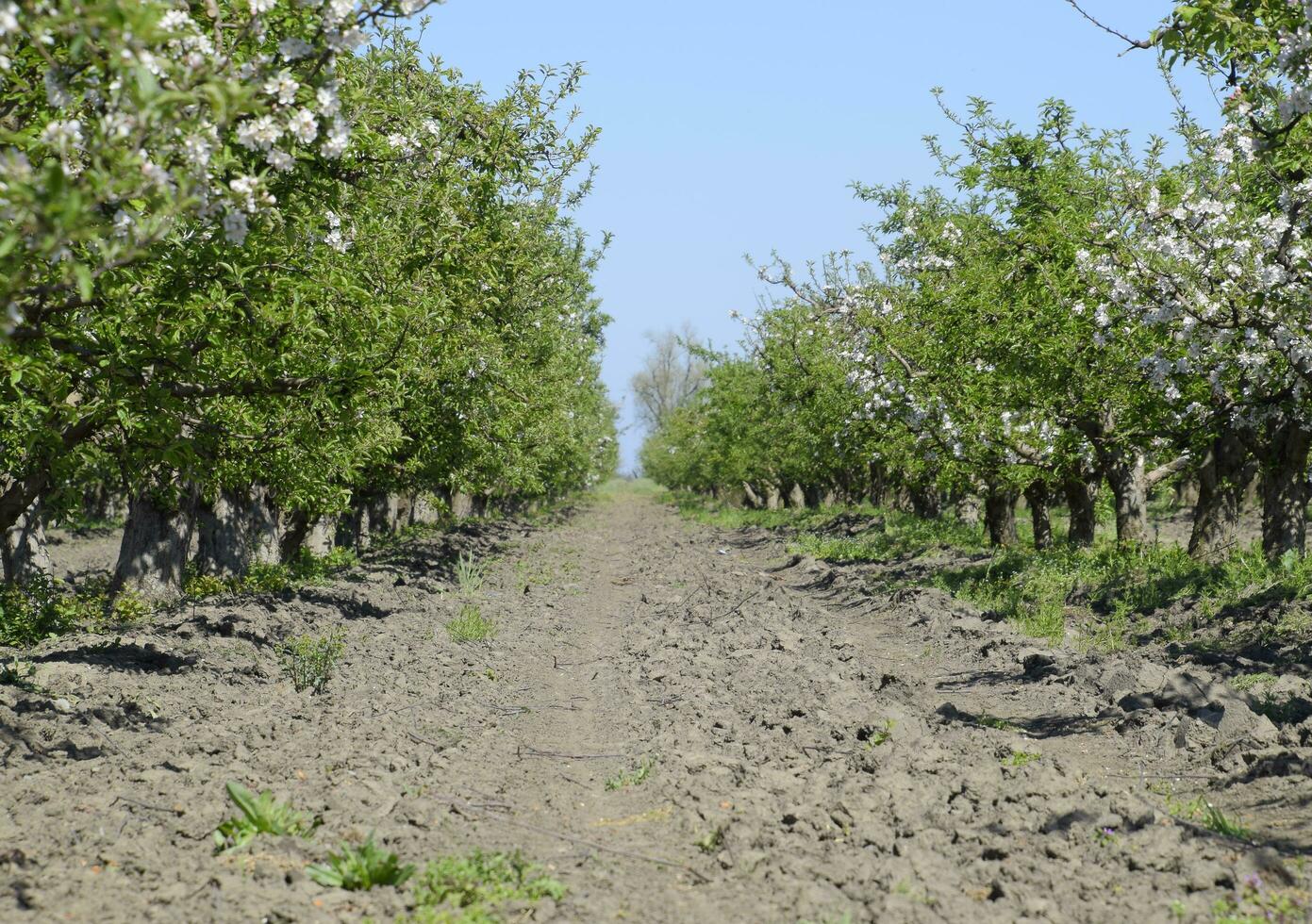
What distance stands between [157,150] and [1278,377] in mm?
10693

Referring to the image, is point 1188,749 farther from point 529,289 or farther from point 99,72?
point 529,289

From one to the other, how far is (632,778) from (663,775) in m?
0.22

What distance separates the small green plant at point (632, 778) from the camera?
7.42m

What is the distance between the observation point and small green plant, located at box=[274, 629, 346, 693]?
9.72 m

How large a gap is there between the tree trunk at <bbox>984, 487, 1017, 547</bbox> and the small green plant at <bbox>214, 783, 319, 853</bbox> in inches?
671

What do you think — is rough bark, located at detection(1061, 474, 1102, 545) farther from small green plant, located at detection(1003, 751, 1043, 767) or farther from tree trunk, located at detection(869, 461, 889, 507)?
tree trunk, located at detection(869, 461, 889, 507)

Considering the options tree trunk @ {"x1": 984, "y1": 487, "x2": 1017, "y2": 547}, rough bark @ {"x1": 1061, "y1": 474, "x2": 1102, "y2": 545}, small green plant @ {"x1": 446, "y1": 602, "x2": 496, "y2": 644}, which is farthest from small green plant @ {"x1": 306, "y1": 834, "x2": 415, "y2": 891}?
tree trunk @ {"x1": 984, "y1": 487, "x2": 1017, "y2": 547}

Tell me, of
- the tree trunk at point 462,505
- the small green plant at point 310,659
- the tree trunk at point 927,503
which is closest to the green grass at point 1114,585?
the small green plant at point 310,659

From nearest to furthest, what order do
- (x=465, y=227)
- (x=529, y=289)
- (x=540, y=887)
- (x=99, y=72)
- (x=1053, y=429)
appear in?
(x=99, y=72), (x=540, y=887), (x=465, y=227), (x=1053, y=429), (x=529, y=289)

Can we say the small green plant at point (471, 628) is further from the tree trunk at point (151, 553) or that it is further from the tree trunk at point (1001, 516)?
the tree trunk at point (1001, 516)

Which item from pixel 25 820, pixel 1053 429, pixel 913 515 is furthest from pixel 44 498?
pixel 913 515

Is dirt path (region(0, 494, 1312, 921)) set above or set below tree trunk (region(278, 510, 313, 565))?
below

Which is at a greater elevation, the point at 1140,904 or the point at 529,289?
the point at 529,289

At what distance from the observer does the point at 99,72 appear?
4902mm
